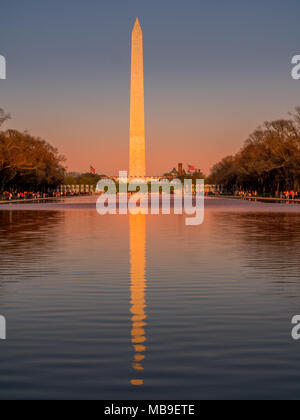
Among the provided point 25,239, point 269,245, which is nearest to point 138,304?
point 269,245

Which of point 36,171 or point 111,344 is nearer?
point 111,344

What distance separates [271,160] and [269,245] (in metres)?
81.1

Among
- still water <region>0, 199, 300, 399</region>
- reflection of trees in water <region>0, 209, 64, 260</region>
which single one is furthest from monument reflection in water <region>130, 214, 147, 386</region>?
reflection of trees in water <region>0, 209, 64, 260</region>

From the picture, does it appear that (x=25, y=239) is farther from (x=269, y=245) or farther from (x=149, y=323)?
(x=149, y=323)

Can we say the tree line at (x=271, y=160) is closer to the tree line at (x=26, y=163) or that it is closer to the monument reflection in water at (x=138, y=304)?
the tree line at (x=26, y=163)

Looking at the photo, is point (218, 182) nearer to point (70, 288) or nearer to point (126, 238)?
point (126, 238)

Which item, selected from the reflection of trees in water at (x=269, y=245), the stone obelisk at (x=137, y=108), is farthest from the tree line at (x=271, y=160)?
the reflection of trees in water at (x=269, y=245)

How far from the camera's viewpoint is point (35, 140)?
127 meters

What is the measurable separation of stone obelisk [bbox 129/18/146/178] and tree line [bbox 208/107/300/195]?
17.8 m

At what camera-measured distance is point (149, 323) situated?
35.7 feet

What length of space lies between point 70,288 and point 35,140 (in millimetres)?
114740

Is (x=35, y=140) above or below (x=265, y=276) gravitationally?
above

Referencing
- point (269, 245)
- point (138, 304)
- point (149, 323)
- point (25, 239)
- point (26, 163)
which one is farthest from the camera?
point (26, 163)
